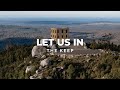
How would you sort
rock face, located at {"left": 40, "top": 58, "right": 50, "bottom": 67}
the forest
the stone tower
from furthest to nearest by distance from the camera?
the forest → rock face, located at {"left": 40, "top": 58, "right": 50, "bottom": 67} → the stone tower

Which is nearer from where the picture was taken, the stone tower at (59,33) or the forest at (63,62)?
the stone tower at (59,33)

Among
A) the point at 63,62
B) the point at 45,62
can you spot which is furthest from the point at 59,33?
the point at 45,62

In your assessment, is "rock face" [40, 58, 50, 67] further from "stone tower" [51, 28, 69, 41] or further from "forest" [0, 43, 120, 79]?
"stone tower" [51, 28, 69, 41]

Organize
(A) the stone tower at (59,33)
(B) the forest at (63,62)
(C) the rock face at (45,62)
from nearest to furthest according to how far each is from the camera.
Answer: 1. (A) the stone tower at (59,33)
2. (C) the rock face at (45,62)
3. (B) the forest at (63,62)

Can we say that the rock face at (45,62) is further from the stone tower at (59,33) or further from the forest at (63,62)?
the stone tower at (59,33)

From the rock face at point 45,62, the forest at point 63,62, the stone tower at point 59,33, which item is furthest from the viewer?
the forest at point 63,62

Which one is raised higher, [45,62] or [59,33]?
[59,33]

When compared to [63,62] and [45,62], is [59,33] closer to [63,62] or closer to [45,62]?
[63,62]

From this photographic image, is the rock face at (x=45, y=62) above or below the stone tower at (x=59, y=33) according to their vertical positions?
below

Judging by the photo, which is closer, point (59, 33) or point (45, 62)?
point (59, 33)

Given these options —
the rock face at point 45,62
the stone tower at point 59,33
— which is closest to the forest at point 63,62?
the rock face at point 45,62

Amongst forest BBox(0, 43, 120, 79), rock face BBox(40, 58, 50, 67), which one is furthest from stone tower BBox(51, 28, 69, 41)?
rock face BBox(40, 58, 50, 67)

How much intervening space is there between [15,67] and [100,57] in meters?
4.56
